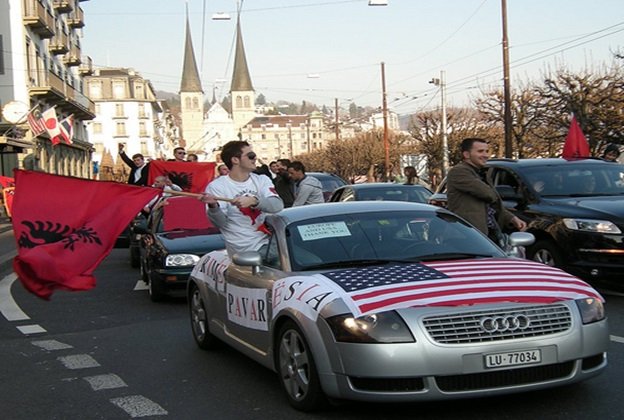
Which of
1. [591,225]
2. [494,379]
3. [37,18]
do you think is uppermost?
[37,18]

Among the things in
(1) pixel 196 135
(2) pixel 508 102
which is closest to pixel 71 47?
(2) pixel 508 102

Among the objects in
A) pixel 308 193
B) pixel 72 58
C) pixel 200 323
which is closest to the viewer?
pixel 200 323

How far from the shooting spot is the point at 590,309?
16.9 ft

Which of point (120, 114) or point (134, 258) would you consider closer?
point (134, 258)

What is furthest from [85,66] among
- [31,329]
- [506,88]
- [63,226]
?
[63,226]

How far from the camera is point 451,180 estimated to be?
8.59 meters

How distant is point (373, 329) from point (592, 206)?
5.97 meters

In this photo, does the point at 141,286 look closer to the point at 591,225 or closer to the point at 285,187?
the point at 285,187

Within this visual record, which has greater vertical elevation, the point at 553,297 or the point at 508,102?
the point at 508,102

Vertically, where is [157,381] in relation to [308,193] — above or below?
below

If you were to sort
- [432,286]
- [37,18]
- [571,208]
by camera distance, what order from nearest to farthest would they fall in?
[432,286] < [571,208] < [37,18]

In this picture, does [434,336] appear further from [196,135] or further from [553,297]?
[196,135]

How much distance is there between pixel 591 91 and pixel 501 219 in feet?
89.1

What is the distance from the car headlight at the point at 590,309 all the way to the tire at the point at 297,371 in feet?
5.57
